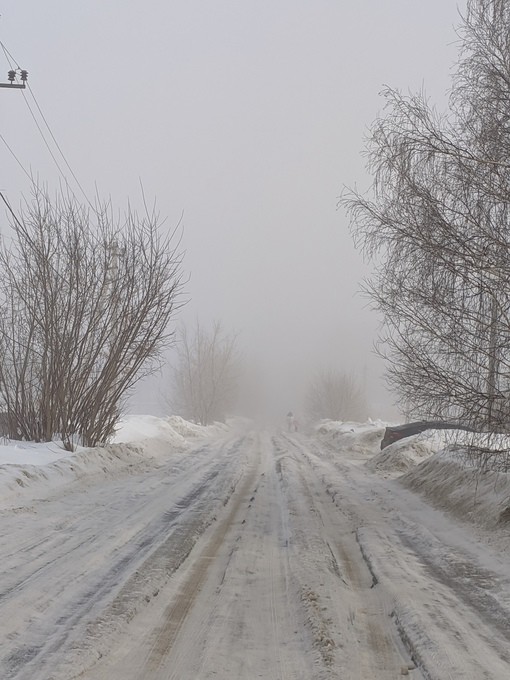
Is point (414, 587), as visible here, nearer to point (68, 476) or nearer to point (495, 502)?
point (495, 502)

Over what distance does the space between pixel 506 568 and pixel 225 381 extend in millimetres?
54860

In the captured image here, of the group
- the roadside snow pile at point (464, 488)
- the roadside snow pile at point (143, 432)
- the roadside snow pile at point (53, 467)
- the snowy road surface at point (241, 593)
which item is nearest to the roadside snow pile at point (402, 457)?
the roadside snow pile at point (464, 488)

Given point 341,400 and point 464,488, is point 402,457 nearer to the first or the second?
point 464,488

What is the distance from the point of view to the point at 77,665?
9.31 feet

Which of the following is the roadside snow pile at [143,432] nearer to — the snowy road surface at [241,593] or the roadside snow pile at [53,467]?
the roadside snow pile at [53,467]

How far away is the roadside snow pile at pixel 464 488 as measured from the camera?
7.28 m

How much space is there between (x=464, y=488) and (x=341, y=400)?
50.3 metres

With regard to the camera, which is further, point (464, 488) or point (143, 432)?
point (143, 432)

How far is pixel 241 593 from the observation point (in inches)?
167

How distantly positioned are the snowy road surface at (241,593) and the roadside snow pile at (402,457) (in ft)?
20.7

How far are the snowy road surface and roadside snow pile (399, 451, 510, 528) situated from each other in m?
0.52

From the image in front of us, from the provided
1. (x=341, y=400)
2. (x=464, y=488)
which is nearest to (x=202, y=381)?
(x=341, y=400)

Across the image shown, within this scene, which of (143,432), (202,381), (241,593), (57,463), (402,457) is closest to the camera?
(241,593)

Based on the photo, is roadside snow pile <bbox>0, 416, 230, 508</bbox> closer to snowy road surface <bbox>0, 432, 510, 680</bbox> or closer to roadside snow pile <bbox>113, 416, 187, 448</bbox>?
roadside snow pile <bbox>113, 416, 187, 448</bbox>
